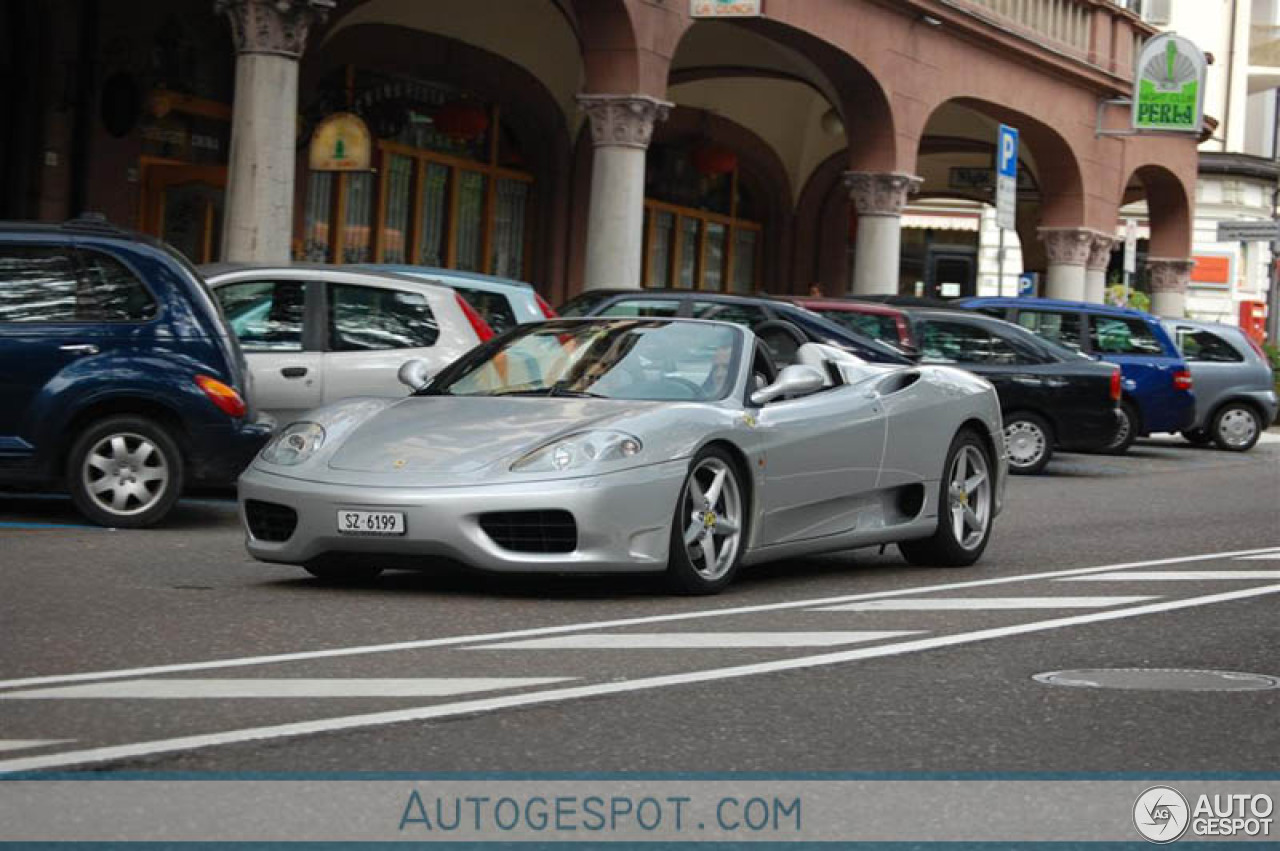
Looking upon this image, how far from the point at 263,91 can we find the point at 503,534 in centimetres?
1183

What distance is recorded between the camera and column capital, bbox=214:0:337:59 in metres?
20.5

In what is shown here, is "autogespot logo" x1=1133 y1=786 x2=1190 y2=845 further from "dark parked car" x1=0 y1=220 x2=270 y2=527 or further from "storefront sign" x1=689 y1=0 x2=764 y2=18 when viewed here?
"storefront sign" x1=689 y1=0 x2=764 y2=18

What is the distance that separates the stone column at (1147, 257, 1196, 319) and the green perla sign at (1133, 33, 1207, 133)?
720 cm

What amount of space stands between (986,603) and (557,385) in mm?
2135

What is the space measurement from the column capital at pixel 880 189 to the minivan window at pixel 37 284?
19193mm

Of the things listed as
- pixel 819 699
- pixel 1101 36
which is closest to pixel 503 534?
pixel 819 699

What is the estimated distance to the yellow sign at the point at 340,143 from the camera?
1032 inches

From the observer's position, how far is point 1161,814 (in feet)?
17.7

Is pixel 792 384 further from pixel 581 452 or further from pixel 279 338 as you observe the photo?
pixel 279 338

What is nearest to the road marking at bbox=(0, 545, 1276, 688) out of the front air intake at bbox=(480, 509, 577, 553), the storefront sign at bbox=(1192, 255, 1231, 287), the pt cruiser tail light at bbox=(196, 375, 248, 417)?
→ the front air intake at bbox=(480, 509, 577, 553)

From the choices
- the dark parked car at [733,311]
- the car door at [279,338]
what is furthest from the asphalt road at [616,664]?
the dark parked car at [733,311]

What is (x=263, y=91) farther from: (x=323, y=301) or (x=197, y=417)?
(x=197, y=417)

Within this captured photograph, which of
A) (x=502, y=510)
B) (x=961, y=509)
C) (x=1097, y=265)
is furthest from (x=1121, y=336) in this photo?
(x=502, y=510)

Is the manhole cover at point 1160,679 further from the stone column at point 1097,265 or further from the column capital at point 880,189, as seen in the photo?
the stone column at point 1097,265
